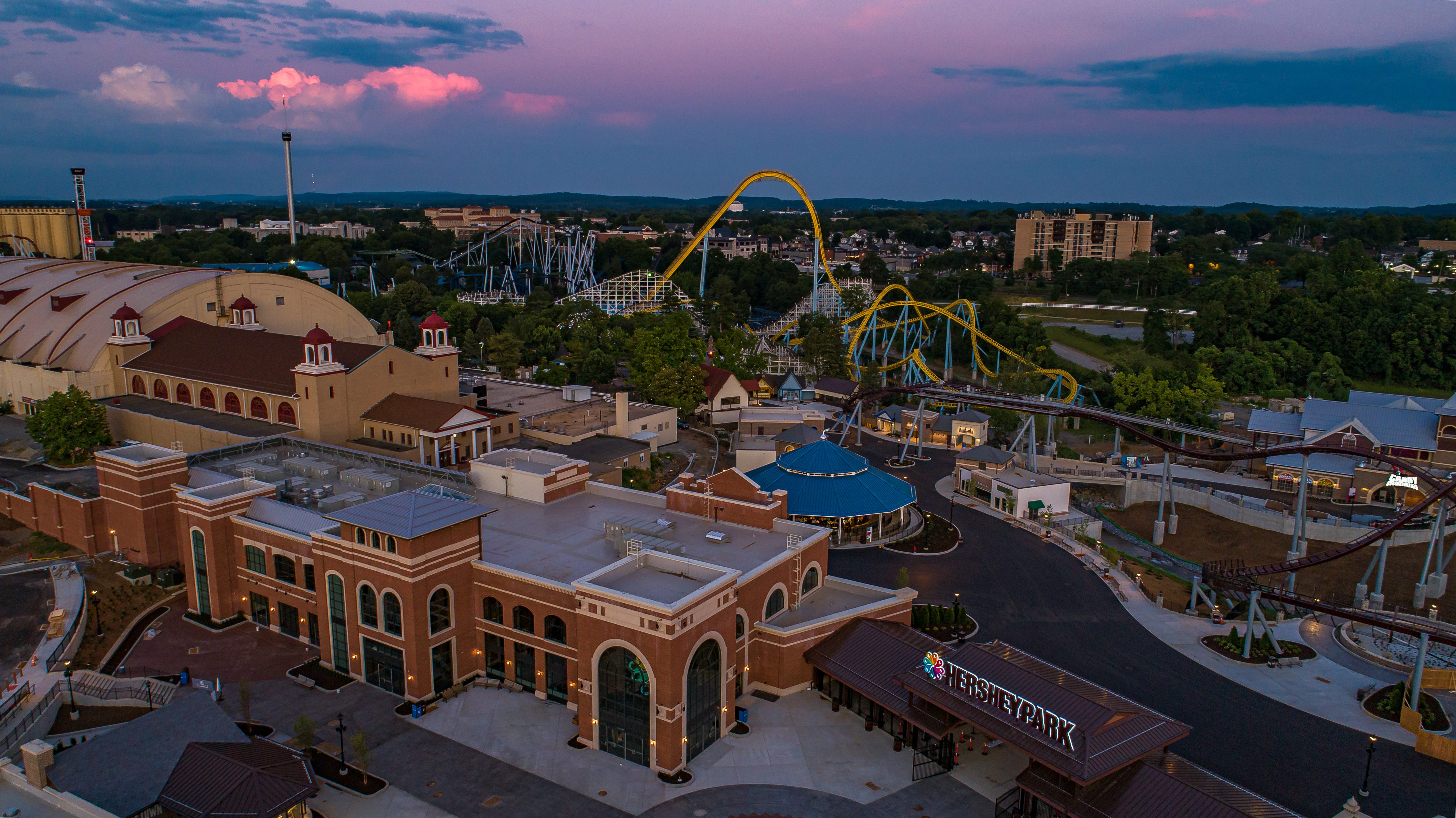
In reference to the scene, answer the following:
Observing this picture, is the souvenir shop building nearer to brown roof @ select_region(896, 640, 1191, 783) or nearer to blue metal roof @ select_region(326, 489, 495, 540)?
brown roof @ select_region(896, 640, 1191, 783)

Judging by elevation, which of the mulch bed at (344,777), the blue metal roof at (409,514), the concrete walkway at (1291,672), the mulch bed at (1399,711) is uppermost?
the blue metal roof at (409,514)

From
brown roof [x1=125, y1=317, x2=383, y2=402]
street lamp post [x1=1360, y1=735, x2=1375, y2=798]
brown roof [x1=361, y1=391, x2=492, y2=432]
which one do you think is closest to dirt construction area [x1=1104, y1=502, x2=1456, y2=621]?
street lamp post [x1=1360, y1=735, x2=1375, y2=798]

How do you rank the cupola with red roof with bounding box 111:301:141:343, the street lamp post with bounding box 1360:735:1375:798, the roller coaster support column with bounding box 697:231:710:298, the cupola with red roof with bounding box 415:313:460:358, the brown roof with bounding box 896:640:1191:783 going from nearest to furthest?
the brown roof with bounding box 896:640:1191:783
the street lamp post with bounding box 1360:735:1375:798
the cupola with red roof with bounding box 415:313:460:358
the cupola with red roof with bounding box 111:301:141:343
the roller coaster support column with bounding box 697:231:710:298

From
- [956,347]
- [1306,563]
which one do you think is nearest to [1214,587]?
[1306,563]

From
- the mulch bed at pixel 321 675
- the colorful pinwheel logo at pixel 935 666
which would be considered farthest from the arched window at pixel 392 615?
the colorful pinwheel logo at pixel 935 666

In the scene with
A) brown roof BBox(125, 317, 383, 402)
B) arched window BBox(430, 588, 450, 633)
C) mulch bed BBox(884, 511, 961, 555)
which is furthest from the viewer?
brown roof BBox(125, 317, 383, 402)

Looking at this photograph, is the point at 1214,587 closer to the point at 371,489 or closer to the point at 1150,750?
the point at 1150,750

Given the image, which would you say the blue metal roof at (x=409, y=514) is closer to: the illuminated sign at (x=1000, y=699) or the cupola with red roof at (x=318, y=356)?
the illuminated sign at (x=1000, y=699)
